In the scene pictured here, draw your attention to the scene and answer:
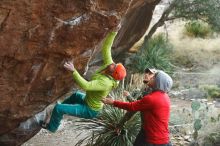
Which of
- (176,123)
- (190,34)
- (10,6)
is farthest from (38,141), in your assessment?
(190,34)

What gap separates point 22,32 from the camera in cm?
786

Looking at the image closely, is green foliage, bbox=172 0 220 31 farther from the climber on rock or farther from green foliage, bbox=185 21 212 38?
the climber on rock

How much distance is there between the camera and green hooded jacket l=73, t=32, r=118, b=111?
8.53m

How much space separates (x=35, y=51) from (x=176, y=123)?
5086 mm

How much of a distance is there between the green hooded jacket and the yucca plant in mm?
1593

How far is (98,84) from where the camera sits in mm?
8734

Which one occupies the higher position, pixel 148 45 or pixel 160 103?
pixel 148 45

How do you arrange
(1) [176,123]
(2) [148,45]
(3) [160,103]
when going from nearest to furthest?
(3) [160,103]
(1) [176,123]
(2) [148,45]

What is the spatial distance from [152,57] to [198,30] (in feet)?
16.9

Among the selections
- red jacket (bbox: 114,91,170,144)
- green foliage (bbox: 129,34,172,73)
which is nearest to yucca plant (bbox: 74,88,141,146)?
red jacket (bbox: 114,91,170,144)

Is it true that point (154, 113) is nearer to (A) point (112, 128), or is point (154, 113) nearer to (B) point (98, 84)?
(B) point (98, 84)

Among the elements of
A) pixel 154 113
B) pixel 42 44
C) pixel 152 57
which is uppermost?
pixel 152 57

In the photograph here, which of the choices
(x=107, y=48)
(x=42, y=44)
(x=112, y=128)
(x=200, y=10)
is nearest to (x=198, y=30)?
(x=200, y=10)

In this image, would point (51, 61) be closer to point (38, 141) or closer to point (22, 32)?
point (22, 32)
